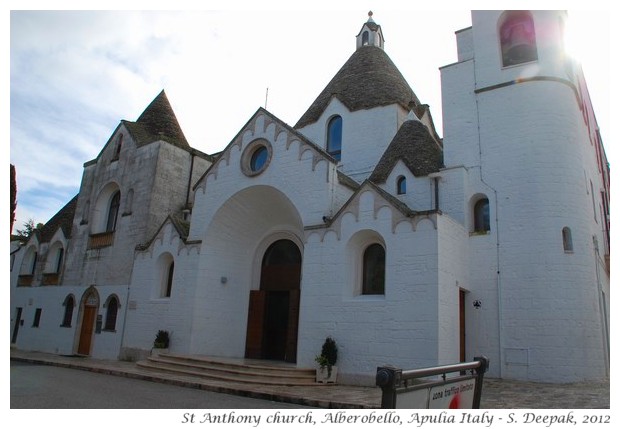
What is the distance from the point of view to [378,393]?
1112 centimetres

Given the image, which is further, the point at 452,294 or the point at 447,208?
the point at 447,208

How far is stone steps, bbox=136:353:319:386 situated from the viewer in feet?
41.0

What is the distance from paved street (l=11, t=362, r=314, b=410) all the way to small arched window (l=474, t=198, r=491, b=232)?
29.1 feet

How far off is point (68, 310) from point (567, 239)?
72.2ft

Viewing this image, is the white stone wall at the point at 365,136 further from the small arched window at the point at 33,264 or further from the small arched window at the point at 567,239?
the small arched window at the point at 33,264

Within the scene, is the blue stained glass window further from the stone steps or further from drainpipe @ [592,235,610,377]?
drainpipe @ [592,235,610,377]

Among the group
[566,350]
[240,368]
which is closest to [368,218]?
[240,368]

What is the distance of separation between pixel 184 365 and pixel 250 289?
4207 mm

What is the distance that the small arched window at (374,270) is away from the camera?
543 inches

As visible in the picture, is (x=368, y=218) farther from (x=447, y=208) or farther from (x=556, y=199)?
(x=556, y=199)

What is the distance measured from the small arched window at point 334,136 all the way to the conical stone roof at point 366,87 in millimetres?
778

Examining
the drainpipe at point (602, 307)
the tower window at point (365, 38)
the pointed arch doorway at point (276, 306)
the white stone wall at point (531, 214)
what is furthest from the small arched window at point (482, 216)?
the tower window at point (365, 38)

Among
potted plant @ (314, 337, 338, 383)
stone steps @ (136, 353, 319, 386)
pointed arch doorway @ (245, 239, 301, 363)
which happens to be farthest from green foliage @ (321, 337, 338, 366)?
pointed arch doorway @ (245, 239, 301, 363)

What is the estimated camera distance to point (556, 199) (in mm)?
14266
